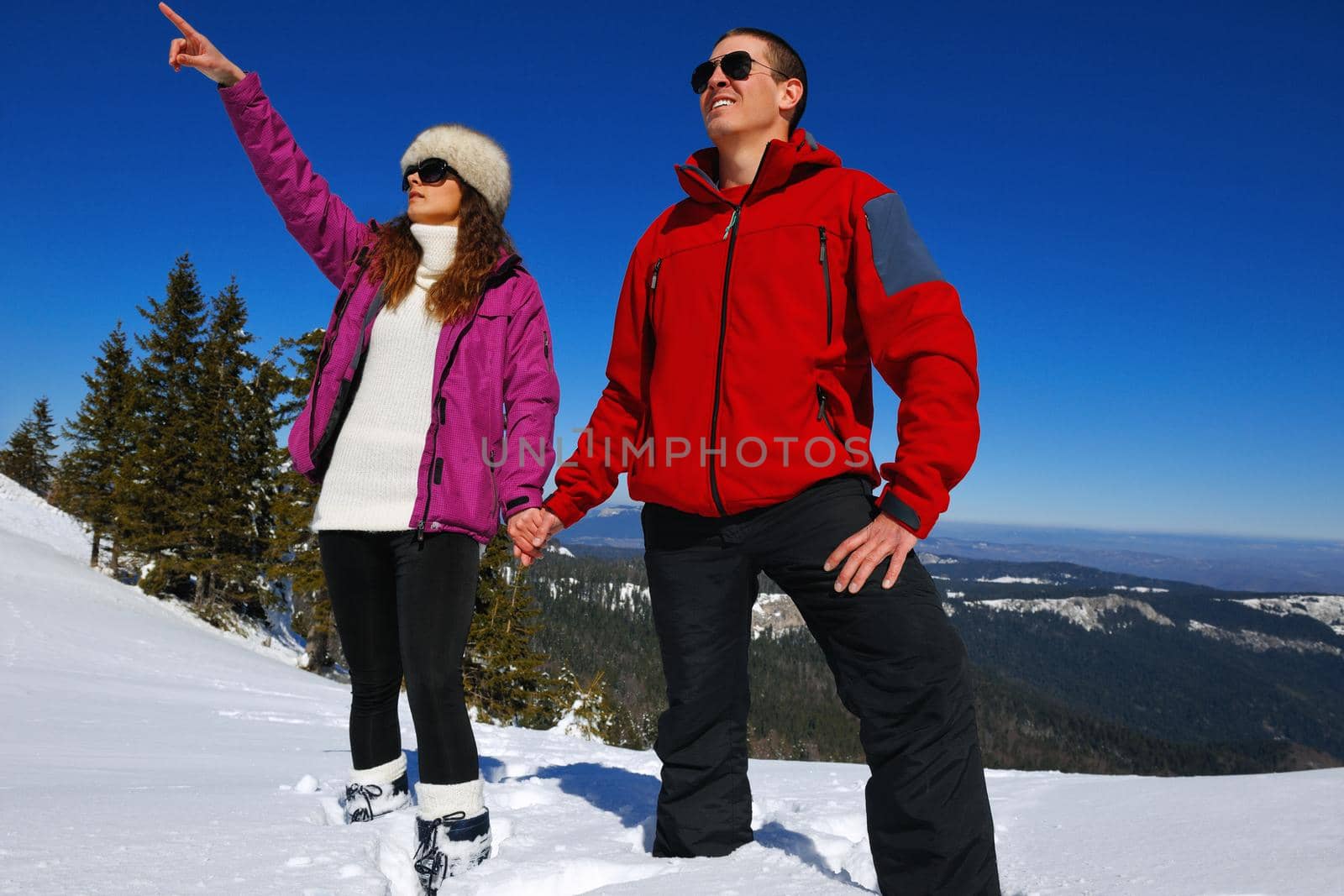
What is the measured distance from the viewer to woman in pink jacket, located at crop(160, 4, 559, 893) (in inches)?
96.3

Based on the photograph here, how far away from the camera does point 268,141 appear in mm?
2744

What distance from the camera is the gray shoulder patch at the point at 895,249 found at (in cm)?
200

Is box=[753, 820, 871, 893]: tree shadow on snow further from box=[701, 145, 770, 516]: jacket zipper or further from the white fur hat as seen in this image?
the white fur hat

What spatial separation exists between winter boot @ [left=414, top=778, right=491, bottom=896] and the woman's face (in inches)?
82.7

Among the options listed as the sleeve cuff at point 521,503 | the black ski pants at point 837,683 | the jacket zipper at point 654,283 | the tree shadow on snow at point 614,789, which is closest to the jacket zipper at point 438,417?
the sleeve cuff at point 521,503

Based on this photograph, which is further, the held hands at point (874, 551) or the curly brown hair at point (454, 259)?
the curly brown hair at point (454, 259)

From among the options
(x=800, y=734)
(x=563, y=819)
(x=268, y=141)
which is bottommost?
(x=800, y=734)

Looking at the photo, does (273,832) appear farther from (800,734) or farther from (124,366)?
(800,734)

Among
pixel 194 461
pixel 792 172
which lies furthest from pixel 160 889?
pixel 194 461

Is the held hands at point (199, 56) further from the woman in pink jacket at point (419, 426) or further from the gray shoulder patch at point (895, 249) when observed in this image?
the gray shoulder patch at point (895, 249)

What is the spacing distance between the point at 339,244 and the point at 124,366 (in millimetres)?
32498

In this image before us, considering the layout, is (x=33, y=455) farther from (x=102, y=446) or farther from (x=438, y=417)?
(x=438, y=417)

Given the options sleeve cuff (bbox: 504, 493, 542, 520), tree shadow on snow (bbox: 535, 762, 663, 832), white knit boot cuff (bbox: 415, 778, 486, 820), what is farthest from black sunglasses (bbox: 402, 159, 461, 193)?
tree shadow on snow (bbox: 535, 762, 663, 832)

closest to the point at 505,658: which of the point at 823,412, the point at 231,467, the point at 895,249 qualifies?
the point at 231,467
